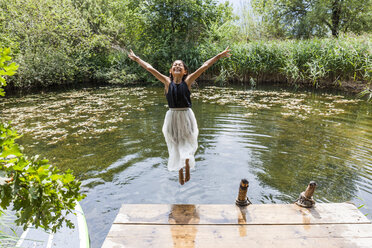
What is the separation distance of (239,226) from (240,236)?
156 mm

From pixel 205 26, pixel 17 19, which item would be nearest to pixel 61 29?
pixel 17 19

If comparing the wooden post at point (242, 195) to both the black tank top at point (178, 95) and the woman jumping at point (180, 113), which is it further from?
the black tank top at point (178, 95)

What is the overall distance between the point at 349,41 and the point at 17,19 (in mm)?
17527

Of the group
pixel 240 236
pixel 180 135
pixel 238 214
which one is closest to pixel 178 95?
pixel 180 135

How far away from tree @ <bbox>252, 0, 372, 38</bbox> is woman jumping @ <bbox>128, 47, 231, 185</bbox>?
20400mm

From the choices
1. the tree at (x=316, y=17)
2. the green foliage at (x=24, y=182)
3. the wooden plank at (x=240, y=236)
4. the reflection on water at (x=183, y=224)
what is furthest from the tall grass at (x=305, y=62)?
the green foliage at (x=24, y=182)

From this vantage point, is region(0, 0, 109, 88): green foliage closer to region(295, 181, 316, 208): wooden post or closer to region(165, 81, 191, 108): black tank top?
region(165, 81, 191, 108): black tank top

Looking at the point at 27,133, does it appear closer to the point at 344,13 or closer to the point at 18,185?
the point at 18,185

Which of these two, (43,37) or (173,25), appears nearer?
(43,37)

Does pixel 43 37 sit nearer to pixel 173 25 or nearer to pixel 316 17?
pixel 173 25

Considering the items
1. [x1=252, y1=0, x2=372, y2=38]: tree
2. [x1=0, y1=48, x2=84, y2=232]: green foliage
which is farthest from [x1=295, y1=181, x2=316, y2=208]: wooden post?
[x1=252, y1=0, x2=372, y2=38]: tree

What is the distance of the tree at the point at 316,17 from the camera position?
65.5 feet

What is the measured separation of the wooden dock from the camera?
2.41 m

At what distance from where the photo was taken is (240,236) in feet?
8.14
